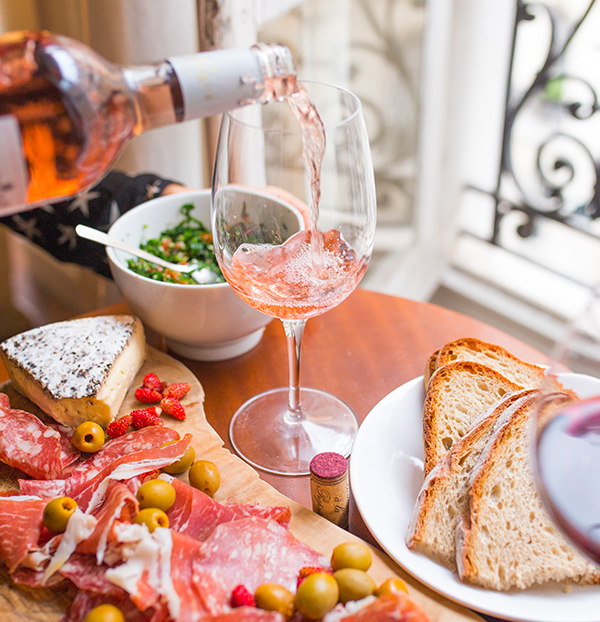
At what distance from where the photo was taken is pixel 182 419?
1.18 m

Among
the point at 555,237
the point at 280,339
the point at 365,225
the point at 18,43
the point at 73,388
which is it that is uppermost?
the point at 18,43

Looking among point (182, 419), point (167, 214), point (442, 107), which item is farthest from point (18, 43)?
point (442, 107)

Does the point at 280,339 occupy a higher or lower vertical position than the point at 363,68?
lower

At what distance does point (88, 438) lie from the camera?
3.65 feet

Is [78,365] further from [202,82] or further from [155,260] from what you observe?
[202,82]

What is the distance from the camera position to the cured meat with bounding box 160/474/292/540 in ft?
3.13

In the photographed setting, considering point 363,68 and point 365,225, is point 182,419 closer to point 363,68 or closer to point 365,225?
point 365,225

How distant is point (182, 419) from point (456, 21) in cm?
182

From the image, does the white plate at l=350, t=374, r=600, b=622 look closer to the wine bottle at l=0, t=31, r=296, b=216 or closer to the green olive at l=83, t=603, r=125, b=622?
the green olive at l=83, t=603, r=125, b=622

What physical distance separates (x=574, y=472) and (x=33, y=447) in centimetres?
81

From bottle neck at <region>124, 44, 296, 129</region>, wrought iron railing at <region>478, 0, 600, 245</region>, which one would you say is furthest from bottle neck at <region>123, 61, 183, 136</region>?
wrought iron railing at <region>478, 0, 600, 245</region>

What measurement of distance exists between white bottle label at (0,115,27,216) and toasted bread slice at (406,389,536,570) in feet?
2.08

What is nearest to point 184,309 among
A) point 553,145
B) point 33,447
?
point 33,447

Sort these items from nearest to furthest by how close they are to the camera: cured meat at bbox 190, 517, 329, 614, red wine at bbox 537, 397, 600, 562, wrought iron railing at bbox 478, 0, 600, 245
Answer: red wine at bbox 537, 397, 600, 562
cured meat at bbox 190, 517, 329, 614
wrought iron railing at bbox 478, 0, 600, 245
